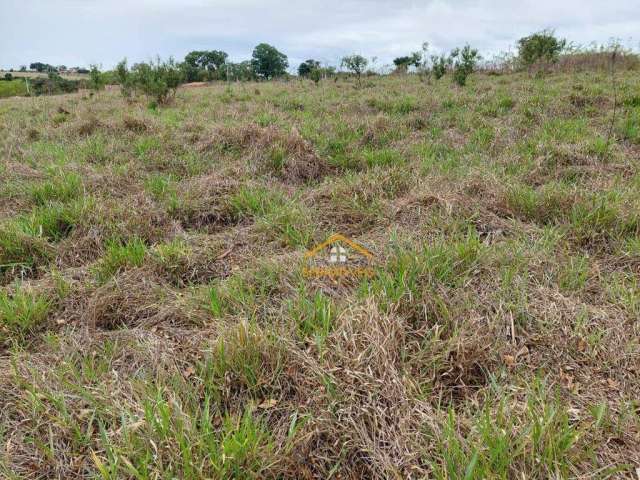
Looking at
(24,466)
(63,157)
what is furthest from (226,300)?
(63,157)

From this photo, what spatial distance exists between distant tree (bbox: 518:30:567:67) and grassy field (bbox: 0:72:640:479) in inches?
475

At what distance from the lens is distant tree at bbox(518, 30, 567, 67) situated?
13.2 m

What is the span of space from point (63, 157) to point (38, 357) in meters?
3.60

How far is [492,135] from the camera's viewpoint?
4910 millimetres

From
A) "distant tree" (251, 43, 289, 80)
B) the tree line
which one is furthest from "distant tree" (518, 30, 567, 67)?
"distant tree" (251, 43, 289, 80)

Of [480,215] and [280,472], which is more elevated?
[480,215]

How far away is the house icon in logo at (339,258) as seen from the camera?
2.13m

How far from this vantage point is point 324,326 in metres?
1.63

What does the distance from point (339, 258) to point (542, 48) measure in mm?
15050

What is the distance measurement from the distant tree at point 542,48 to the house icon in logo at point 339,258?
14.7 m

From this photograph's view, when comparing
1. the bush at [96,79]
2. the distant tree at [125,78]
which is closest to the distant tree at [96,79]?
the bush at [96,79]

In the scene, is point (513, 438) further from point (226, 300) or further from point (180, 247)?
point (180, 247)

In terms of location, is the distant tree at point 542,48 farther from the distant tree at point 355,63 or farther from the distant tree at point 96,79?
the distant tree at point 96,79

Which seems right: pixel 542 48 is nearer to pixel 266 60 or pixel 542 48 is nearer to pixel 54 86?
pixel 54 86
